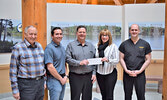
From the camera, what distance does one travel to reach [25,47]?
224cm

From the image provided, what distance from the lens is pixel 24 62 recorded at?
2.21m

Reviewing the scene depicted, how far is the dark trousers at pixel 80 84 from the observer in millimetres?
2881

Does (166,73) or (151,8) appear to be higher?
(151,8)

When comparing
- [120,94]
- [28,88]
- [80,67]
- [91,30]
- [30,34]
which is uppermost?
[91,30]

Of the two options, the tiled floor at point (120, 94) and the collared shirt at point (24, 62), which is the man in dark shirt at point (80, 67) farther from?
the tiled floor at point (120, 94)

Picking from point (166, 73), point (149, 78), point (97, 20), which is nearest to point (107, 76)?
point (166, 73)

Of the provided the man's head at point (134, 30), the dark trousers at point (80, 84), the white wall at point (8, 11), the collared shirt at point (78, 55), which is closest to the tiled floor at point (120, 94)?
the white wall at point (8, 11)

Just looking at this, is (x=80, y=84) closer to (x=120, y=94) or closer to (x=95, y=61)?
(x=95, y=61)

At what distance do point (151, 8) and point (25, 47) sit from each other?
15.4 ft

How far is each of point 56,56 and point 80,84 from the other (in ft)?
2.26

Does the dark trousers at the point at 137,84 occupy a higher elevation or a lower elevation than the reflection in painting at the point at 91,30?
lower

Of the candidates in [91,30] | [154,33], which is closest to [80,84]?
[91,30]

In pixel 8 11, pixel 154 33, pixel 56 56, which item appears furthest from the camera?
pixel 154 33

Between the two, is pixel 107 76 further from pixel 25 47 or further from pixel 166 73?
pixel 25 47
